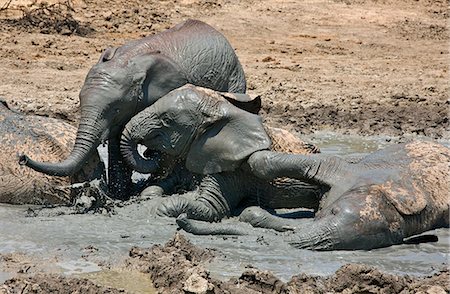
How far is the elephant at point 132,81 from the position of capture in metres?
8.43

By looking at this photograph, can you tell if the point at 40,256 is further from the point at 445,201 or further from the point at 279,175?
the point at 445,201

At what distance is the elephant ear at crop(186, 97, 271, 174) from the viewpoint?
8.01 metres

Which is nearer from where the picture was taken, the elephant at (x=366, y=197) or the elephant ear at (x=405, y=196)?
the elephant at (x=366, y=197)

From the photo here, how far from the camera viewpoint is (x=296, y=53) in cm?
1672

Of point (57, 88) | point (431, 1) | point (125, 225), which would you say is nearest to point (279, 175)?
point (125, 225)

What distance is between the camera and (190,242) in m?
7.34

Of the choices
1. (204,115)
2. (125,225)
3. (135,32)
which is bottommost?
(135,32)

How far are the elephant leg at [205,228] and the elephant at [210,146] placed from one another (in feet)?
1.14

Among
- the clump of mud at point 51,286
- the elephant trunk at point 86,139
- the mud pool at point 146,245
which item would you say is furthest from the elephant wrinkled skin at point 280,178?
the clump of mud at point 51,286

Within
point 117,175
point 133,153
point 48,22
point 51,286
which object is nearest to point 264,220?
point 133,153

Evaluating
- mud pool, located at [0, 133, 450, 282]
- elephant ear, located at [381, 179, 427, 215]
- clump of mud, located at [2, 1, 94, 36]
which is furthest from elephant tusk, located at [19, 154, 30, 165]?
clump of mud, located at [2, 1, 94, 36]

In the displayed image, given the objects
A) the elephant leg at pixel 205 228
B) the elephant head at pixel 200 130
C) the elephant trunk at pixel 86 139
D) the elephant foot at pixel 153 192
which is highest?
the elephant head at pixel 200 130

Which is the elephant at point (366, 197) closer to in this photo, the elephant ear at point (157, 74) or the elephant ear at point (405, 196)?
the elephant ear at point (405, 196)

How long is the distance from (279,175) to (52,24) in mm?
10088
